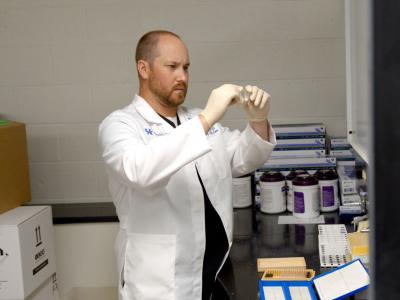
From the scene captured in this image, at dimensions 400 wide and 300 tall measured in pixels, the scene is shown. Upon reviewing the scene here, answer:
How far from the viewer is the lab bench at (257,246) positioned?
1464 mm

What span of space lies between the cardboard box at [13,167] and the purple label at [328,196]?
127cm

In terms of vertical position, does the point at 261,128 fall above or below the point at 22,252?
above

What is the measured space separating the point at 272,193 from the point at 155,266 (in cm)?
81

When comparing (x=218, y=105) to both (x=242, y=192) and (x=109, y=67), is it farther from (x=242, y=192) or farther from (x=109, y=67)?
(x=109, y=67)

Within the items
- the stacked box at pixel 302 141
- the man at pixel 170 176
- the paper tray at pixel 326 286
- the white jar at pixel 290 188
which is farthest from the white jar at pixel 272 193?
the paper tray at pixel 326 286

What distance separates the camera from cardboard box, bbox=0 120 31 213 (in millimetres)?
2141

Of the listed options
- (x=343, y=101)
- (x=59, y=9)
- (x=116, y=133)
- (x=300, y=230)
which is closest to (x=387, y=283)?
(x=116, y=133)

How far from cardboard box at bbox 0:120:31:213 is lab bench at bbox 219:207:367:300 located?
3.03ft

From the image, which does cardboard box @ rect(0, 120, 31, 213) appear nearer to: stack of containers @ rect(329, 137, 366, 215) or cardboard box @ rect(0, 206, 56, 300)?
cardboard box @ rect(0, 206, 56, 300)

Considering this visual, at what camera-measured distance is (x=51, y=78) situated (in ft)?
8.27

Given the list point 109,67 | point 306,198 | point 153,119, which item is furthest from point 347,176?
point 109,67

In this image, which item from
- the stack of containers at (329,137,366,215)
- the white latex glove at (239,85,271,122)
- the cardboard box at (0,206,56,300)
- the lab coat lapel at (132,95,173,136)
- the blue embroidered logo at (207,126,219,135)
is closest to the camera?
the white latex glove at (239,85,271,122)

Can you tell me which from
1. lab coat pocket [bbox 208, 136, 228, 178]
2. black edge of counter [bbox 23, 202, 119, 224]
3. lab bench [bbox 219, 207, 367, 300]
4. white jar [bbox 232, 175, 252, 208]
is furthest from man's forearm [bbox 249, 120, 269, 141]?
black edge of counter [bbox 23, 202, 119, 224]

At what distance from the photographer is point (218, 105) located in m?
1.47
